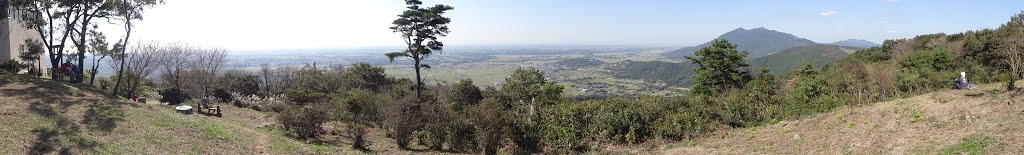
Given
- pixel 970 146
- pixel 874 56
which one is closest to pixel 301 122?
pixel 970 146

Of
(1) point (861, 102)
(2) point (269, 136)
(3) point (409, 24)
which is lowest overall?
(2) point (269, 136)

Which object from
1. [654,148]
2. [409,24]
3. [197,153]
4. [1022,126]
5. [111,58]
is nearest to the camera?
[1022,126]

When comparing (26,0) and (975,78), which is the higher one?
(26,0)

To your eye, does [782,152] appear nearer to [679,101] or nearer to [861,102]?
[861,102]

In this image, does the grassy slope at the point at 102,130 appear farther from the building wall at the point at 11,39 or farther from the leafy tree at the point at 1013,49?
the leafy tree at the point at 1013,49

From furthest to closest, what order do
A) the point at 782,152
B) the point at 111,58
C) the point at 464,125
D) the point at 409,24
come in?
the point at 409,24 → the point at 111,58 → the point at 464,125 → the point at 782,152

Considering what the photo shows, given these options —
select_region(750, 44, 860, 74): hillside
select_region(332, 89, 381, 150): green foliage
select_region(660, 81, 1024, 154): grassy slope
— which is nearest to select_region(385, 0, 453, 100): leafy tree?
select_region(332, 89, 381, 150): green foliage

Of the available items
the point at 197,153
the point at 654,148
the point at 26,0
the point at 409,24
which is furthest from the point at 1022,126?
the point at 26,0
